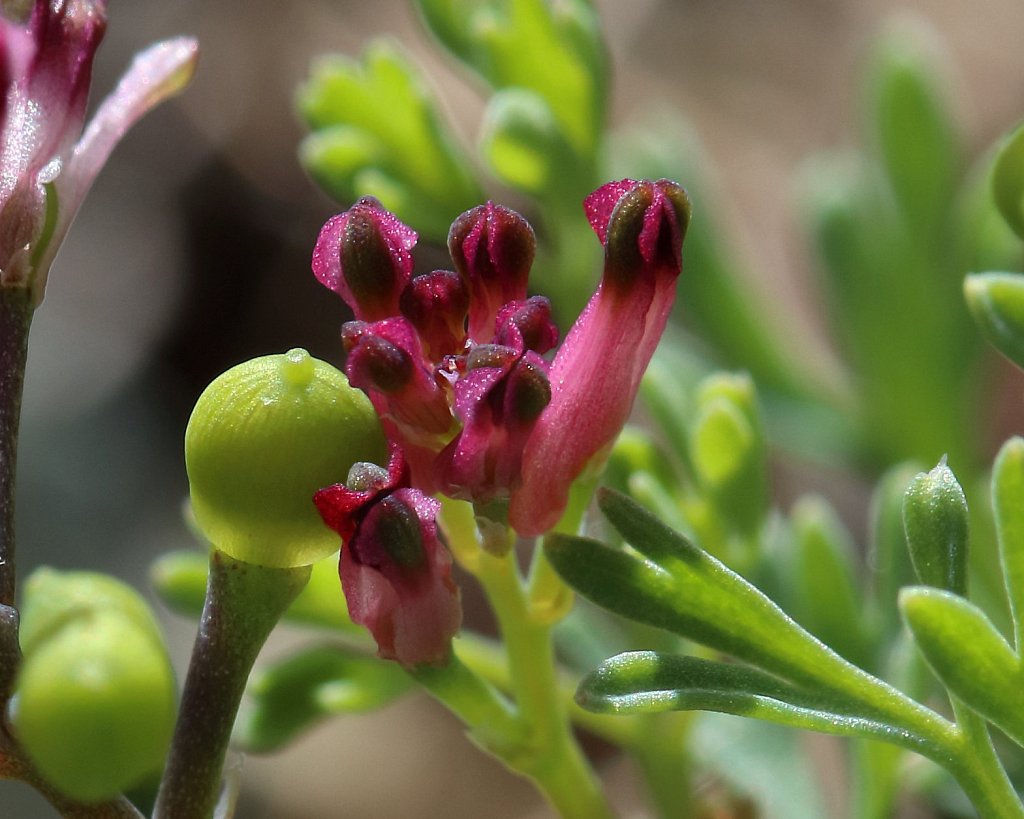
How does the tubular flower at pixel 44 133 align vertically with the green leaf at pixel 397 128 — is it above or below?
above

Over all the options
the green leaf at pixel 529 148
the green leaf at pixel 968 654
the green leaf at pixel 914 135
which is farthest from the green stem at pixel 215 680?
the green leaf at pixel 914 135

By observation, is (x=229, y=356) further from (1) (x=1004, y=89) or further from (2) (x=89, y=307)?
(1) (x=1004, y=89)

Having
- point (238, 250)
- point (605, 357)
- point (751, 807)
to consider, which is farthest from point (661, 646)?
point (238, 250)

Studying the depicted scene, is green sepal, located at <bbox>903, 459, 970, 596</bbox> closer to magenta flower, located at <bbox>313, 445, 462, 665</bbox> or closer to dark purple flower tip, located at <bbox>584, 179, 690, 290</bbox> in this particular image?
dark purple flower tip, located at <bbox>584, 179, 690, 290</bbox>

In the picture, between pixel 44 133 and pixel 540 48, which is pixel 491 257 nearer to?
pixel 44 133

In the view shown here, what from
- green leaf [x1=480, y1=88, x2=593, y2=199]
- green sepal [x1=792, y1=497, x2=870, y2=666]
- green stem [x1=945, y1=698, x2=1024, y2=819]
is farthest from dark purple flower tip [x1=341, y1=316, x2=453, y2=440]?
green sepal [x1=792, y1=497, x2=870, y2=666]

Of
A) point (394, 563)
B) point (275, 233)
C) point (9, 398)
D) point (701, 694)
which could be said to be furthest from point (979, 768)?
point (275, 233)

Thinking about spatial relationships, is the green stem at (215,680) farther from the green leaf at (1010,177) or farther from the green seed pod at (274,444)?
the green leaf at (1010,177)
